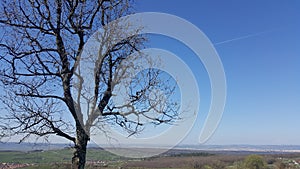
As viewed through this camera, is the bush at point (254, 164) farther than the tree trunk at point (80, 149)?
Yes

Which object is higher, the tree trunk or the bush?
the tree trunk

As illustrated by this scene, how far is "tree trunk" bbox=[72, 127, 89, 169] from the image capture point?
473 centimetres

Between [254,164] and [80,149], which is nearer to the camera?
[80,149]

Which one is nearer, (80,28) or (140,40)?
(80,28)

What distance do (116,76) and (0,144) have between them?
2394mm

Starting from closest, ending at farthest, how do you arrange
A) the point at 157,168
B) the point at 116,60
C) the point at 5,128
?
the point at 5,128
the point at 116,60
the point at 157,168

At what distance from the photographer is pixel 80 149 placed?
4.78 meters

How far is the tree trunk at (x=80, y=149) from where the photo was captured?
473 cm

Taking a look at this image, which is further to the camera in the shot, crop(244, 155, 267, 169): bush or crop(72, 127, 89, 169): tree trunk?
crop(244, 155, 267, 169): bush

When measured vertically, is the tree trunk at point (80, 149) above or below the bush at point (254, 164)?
above

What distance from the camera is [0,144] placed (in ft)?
16.1

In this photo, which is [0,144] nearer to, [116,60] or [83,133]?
[83,133]

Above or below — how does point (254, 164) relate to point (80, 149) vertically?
below

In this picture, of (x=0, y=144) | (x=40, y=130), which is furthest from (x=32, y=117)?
(x=0, y=144)
